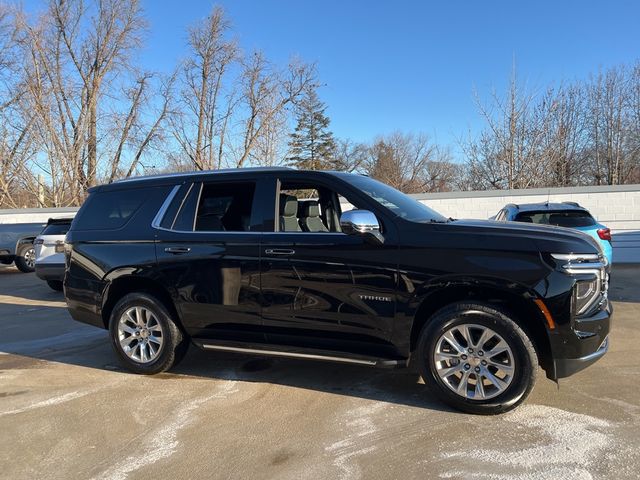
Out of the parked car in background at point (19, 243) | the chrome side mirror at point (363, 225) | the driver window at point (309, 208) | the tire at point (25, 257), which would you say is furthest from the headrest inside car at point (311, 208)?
the tire at point (25, 257)

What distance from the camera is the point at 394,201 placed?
4.41 meters

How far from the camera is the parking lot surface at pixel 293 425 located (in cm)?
309

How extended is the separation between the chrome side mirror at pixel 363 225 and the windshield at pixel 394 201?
0.31m

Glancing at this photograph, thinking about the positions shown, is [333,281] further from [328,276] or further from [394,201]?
[394,201]

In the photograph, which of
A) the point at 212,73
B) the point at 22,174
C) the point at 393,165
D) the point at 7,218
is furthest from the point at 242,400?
the point at 393,165

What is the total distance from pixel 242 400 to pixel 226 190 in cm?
194

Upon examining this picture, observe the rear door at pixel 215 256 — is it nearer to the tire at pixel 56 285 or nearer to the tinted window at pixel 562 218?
the tinted window at pixel 562 218

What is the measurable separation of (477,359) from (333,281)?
1.27 meters

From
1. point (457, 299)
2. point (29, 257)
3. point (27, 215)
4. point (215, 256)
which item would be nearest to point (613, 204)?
point (457, 299)

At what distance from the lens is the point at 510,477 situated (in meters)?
2.89

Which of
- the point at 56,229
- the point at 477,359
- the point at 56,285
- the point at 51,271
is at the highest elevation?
the point at 56,229

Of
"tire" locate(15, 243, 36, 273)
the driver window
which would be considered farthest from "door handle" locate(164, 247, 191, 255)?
"tire" locate(15, 243, 36, 273)

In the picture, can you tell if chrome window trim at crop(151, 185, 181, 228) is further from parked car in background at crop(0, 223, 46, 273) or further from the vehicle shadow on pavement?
parked car in background at crop(0, 223, 46, 273)

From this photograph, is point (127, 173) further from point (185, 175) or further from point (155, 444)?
point (155, 444)
